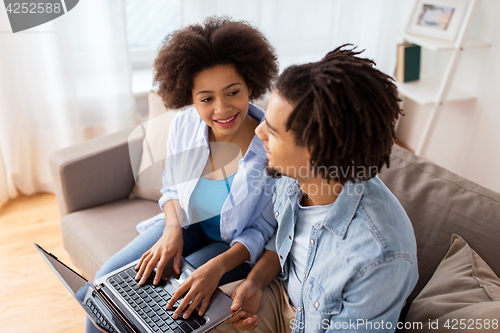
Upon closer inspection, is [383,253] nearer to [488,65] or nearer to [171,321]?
[171,321]

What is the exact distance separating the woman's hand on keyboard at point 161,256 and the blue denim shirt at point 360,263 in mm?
420

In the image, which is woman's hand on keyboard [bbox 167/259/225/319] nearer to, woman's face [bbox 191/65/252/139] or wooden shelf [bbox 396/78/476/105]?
woman's face [bbox 191/65/252/139]

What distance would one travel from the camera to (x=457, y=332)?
75 centimetres

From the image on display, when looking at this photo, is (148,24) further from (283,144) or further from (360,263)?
(360,263)

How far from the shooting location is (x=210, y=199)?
1.22 metres

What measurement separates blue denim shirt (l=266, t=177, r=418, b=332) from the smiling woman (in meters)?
0.31

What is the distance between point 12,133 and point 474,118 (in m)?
2.57

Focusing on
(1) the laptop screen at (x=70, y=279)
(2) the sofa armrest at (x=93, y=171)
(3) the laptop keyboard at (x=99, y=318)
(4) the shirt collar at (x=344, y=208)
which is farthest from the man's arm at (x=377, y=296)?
(2) the sofa armrest at (x=93, y=171)

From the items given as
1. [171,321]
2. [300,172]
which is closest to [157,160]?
[171,321]

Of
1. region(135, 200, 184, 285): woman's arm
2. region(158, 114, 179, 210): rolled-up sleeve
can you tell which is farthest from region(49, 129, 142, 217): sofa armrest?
region(135, 200, 184, 285): woman's arm

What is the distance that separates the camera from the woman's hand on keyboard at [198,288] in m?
0.96

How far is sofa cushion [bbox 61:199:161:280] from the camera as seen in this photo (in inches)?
54.8

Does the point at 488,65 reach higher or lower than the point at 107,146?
higher

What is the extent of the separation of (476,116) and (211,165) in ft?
5.84
